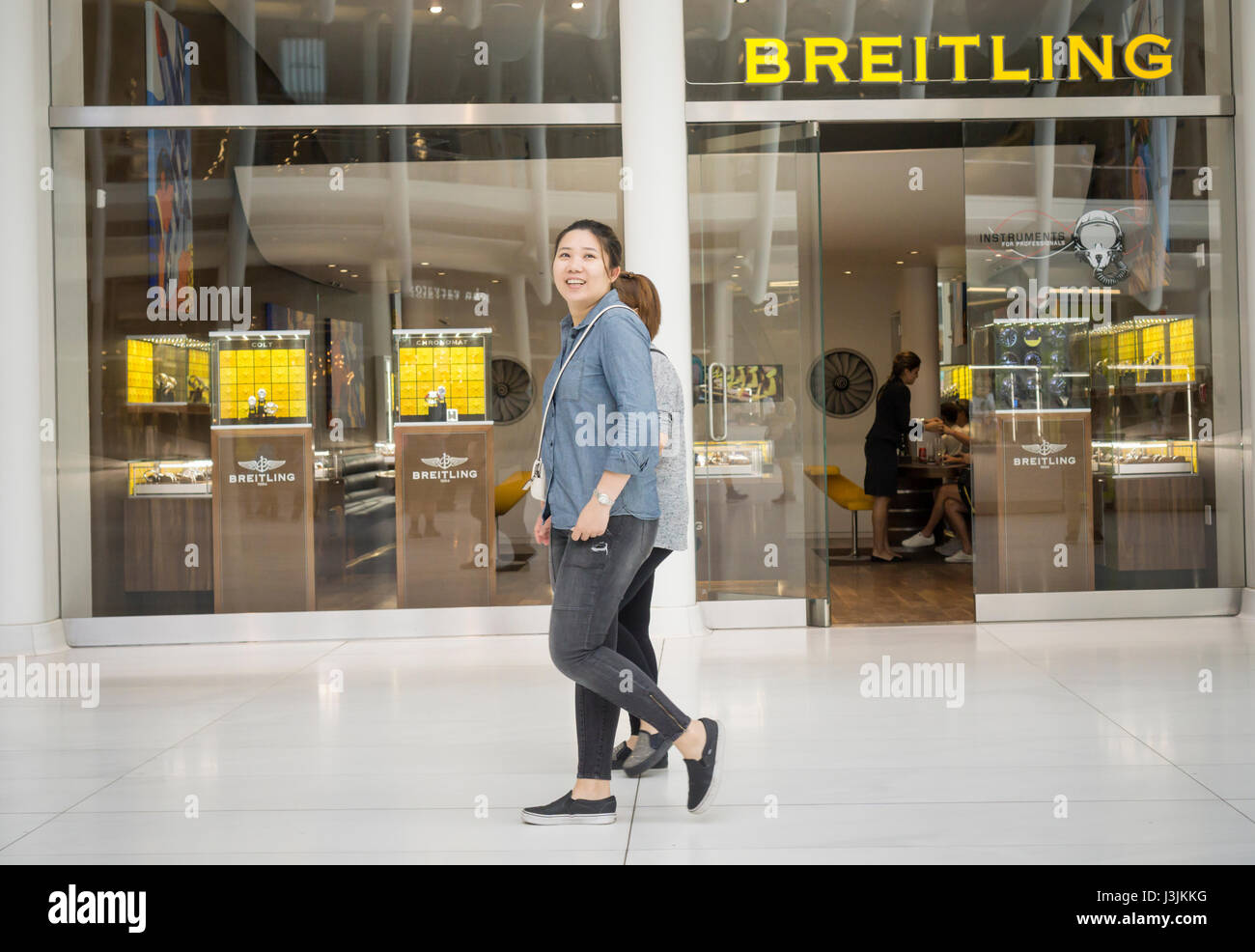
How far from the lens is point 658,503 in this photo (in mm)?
3111

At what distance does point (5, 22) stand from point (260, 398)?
2287 mm

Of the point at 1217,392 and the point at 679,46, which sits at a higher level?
the point at 679,46

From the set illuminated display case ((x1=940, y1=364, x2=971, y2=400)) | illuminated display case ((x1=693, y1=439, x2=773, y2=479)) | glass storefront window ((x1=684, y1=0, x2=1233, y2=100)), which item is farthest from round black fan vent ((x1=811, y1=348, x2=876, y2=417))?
illuminated display case ((x1=693, y1=439, x2=773, y2=479))

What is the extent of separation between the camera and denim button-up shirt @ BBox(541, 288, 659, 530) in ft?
9.48

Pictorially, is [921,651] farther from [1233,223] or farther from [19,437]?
[19,437]

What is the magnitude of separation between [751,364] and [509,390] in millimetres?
1380

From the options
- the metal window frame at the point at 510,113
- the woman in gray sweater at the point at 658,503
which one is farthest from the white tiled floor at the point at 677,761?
the metal window frame at the point at 510,113

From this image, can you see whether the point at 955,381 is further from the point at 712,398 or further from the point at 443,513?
the point at 443,513

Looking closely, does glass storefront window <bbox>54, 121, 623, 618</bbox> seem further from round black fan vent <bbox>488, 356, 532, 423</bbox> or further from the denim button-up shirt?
the denim button-up shirt

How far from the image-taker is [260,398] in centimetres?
646

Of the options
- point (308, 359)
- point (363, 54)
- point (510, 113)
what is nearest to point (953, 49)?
point (510, 113)

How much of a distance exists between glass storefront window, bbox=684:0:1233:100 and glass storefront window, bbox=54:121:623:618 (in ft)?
2.92

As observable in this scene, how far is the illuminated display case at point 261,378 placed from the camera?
254 inches

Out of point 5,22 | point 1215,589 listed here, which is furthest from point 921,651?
point 5,22
